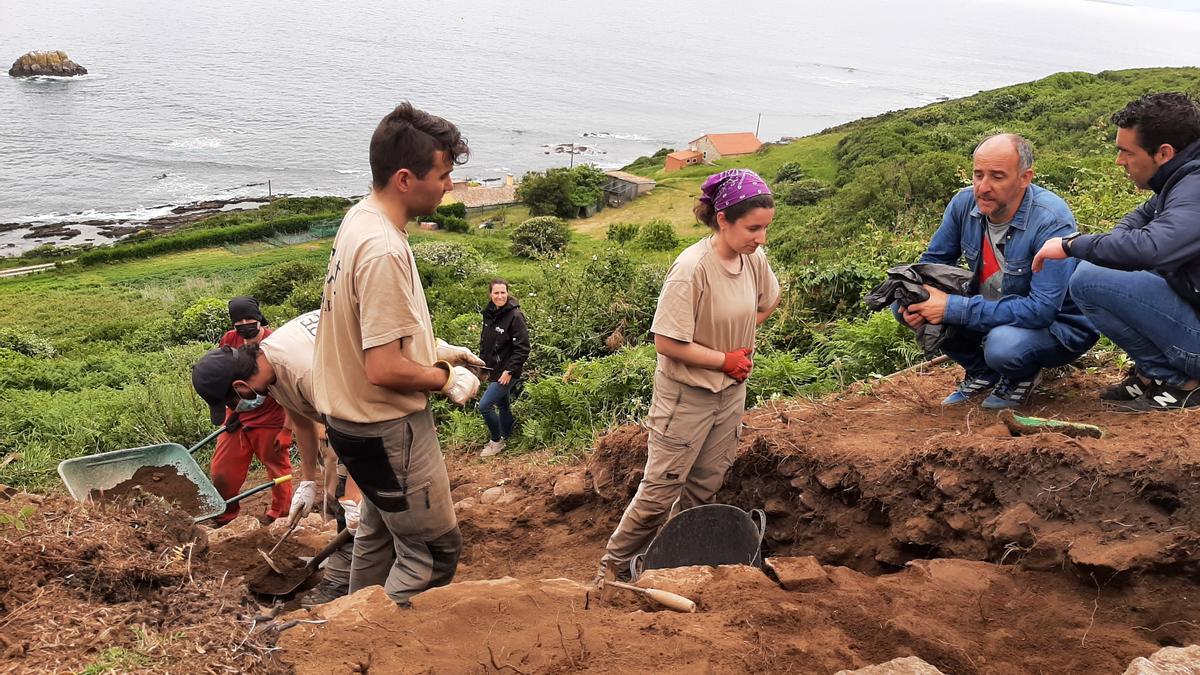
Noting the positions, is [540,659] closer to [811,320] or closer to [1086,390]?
[1086,390]

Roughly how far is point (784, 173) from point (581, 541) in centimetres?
3386

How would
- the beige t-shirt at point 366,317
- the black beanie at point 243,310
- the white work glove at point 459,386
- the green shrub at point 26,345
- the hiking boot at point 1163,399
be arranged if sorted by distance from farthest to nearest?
the green shrub at point 26,345 < the black beanie at point 243,310 < the hiking boot at point 1163,399 < the white work glove at point 459,386 < the beige t-shirt at point 366,317

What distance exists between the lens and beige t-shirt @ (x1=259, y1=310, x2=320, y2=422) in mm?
4238

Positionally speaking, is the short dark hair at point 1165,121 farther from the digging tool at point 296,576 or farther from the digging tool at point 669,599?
the digging tool at point 296,576

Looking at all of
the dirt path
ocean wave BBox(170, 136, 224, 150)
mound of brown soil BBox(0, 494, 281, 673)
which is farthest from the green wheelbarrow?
ocean wave BBox(170, 136, 224, 150)

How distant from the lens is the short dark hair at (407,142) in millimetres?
2939

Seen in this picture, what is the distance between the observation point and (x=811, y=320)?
8109mm

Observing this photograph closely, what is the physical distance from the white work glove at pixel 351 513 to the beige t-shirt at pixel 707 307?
182cm

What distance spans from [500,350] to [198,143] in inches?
2704

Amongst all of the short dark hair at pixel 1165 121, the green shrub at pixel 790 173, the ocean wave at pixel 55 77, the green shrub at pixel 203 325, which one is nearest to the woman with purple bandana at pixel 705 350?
the short dark hair at pixel 1165 121

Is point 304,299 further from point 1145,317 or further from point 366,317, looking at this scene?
point 1145,317

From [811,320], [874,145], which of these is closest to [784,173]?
[874,145]

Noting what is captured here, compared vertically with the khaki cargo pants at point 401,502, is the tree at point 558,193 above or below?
below

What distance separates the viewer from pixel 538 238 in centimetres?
3256
